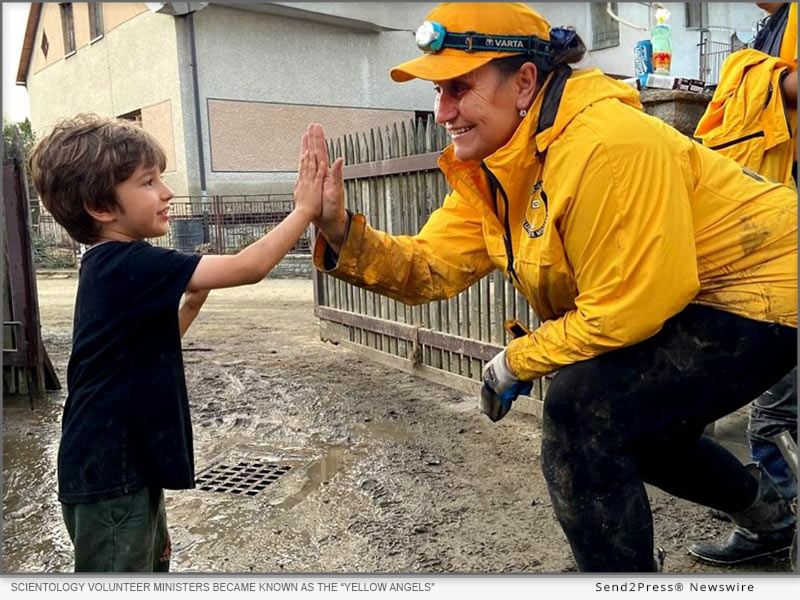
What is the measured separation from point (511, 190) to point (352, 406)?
254cm

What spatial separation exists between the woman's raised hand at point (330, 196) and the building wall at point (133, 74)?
9354 mm

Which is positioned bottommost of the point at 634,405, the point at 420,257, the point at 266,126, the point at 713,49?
the point at 634,405

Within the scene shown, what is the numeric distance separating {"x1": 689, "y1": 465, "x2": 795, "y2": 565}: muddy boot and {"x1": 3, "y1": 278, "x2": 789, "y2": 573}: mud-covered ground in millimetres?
44

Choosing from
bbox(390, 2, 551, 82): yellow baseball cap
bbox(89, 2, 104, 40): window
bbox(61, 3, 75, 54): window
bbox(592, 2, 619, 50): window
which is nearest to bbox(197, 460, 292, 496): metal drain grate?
bbox(390, 2, 551, 82): yellow baseball cap

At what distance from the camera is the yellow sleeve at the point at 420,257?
2010mm

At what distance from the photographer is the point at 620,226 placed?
1.48 meters

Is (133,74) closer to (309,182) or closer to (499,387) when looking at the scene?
(309,182)

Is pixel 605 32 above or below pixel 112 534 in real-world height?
above

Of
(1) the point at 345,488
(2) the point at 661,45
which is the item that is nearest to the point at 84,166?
(1) the point at 345,488

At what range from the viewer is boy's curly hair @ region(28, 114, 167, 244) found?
1.66m

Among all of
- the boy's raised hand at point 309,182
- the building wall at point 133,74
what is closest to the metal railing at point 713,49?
the boy's raised hand at point 309,182

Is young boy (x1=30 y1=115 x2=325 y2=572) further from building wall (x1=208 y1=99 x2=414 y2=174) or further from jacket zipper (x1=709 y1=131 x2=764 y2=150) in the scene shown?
building wall (x1=208 y1=99 x2=414 y2=174)

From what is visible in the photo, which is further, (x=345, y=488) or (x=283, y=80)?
(x=283, y=80)

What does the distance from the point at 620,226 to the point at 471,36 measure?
Answer: 1.85 ft
